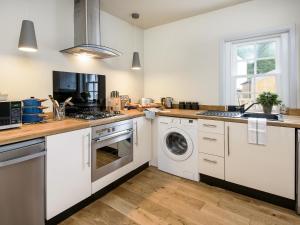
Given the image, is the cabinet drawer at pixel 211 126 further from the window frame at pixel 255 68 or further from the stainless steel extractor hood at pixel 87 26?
the stainless steel extractor hood at pixel 87 26

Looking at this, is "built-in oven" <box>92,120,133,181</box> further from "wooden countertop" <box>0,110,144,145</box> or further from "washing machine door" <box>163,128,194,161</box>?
"washing machine door" <box>163,128,194,161</box>

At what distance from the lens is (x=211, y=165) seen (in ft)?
7.47

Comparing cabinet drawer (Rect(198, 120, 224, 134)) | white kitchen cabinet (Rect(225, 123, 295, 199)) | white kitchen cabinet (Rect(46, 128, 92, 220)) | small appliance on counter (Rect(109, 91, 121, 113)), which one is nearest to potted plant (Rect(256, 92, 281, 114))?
white kitchen cabinet (Rect(225, 123, 295, 199))

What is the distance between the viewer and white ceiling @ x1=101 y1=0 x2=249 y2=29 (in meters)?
2.48

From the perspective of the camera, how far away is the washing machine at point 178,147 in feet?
7.86

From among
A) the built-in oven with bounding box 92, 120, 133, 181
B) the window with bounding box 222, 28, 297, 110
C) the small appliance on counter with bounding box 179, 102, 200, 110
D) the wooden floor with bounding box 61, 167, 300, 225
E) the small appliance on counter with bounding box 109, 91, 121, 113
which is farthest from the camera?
the small appliance on counter with bounding box 179, 102, 200, 110

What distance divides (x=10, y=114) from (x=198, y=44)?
2.61 metres

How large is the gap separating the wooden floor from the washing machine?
0.24m

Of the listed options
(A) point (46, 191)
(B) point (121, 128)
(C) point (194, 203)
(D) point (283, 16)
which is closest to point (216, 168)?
(C) point (194, 203)

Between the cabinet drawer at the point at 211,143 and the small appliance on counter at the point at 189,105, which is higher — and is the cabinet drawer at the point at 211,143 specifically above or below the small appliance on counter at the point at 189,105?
below

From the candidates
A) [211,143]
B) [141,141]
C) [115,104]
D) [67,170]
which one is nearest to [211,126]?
[211,143]

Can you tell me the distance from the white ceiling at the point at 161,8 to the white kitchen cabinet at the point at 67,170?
183 centimetres

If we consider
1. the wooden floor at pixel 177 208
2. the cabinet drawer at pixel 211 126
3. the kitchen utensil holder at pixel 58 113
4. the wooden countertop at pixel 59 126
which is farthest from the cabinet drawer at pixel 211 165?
the kitchen utensil holder at pixel 58 113

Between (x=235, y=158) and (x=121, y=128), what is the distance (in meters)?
1.37
